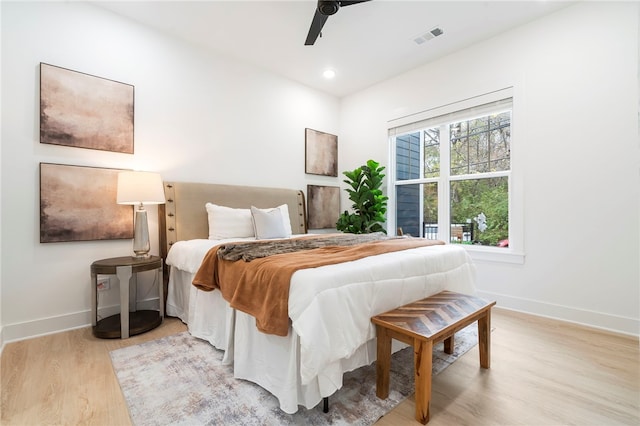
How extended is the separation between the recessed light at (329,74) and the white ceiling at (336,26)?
0.12 metres

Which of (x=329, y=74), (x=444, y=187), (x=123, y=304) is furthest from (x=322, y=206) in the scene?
(x=123, y=304)

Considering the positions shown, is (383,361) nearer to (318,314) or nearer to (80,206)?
(318,314)

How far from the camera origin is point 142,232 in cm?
261

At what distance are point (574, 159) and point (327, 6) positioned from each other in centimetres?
264

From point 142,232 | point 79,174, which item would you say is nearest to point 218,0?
point 79,174

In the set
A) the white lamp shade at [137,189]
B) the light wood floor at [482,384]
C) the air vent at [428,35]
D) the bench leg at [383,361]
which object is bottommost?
the light wood floor at [482,384]

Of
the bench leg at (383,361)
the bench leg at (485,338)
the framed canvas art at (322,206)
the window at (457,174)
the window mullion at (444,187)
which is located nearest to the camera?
the bench leg at (383,361)

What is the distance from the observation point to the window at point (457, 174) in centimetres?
325

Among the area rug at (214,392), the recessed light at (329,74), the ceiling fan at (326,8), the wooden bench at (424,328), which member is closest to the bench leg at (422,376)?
the wooden bench at (424,328)

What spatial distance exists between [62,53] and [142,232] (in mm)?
1721

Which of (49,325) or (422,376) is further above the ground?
(422,376)

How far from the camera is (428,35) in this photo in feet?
10.5

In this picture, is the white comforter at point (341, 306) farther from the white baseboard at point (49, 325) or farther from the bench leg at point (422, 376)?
the white baseboard at point (49, 325)

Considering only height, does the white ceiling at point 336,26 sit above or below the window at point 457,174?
above
